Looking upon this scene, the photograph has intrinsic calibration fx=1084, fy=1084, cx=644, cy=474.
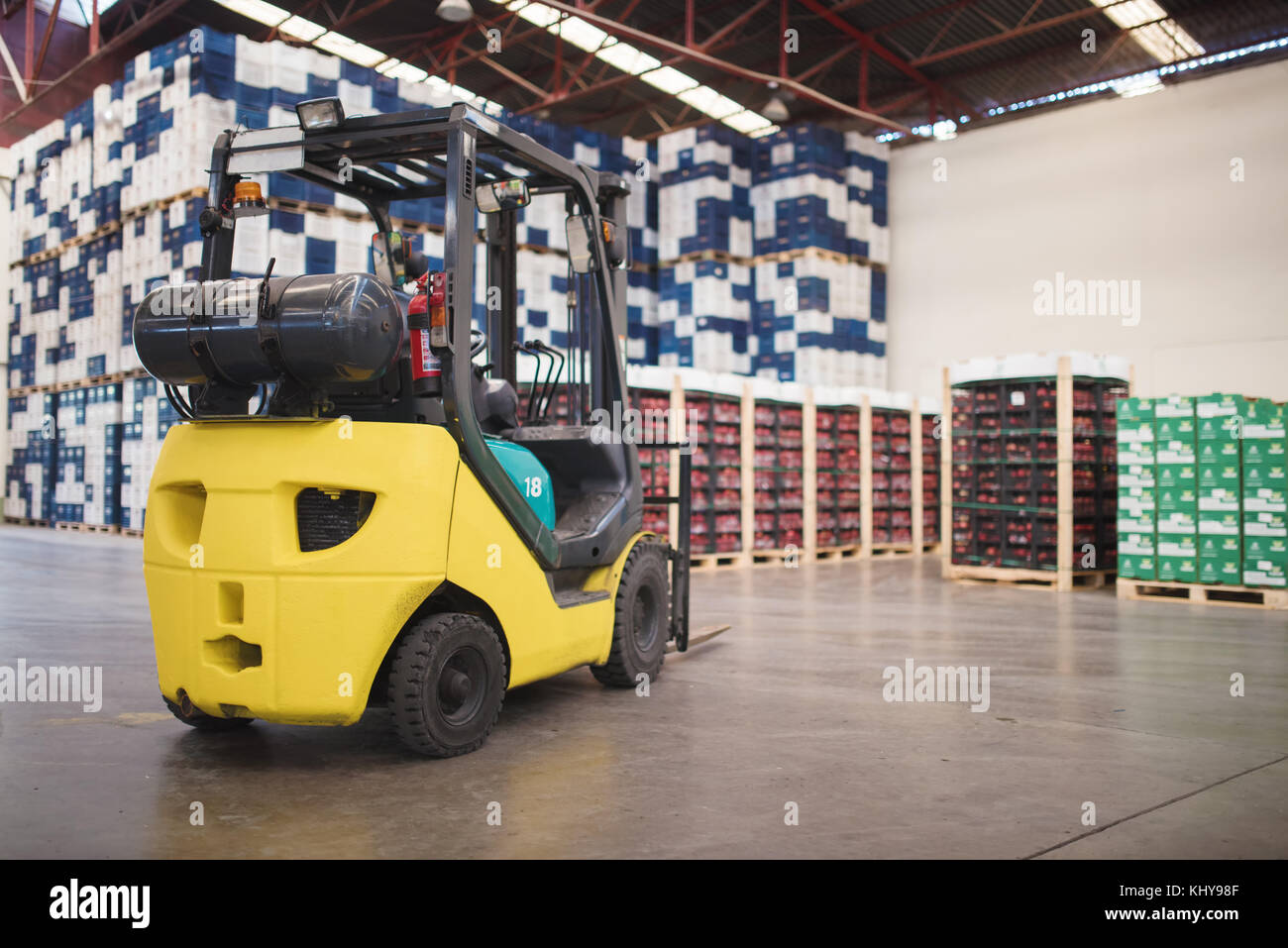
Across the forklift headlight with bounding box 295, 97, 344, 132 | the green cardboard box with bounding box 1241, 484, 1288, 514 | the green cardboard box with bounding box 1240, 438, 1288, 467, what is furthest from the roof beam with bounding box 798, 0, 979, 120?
the forklift headlight with bounding box 295, 97, 344, 132

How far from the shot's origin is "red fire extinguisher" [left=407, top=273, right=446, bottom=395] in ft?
12.1

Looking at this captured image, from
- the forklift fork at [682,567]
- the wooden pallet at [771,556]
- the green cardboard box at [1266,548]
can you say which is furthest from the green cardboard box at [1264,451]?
the forklift fork at [682,567]

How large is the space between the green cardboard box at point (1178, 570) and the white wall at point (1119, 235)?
578 centimetres

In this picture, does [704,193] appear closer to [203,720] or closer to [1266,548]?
[1266,548]

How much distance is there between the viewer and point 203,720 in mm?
4031

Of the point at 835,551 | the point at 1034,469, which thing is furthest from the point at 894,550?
the point at 1034,469

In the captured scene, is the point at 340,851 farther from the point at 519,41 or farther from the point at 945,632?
the point at 519,41

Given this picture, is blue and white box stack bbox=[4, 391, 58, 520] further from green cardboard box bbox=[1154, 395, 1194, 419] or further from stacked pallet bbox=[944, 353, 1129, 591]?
green cardboard box bbox=[1154, 395, 1194, 419]

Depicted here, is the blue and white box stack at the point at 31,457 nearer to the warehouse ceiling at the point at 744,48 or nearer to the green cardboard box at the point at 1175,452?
the warehouse ceiling at the point at 744,48

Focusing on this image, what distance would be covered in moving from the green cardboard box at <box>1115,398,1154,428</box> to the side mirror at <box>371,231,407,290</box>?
706 centimetres

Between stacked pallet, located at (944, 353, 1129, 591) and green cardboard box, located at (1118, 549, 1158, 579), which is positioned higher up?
stacked pallet, located at (944, 353, 1129, 591)

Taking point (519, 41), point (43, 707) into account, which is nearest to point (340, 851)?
point (43, 707)

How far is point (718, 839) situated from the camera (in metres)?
2.84

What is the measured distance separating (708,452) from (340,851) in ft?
30.6
